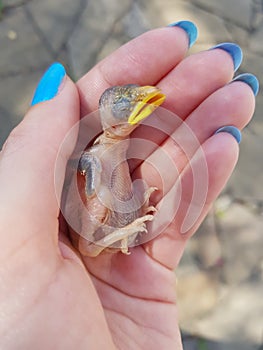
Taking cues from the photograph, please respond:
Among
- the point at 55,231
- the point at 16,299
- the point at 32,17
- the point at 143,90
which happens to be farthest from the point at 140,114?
the point at 32,17

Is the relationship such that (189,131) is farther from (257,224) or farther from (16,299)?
(257,224)

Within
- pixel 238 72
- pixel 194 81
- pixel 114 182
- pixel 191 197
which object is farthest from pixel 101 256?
pixel 238 72

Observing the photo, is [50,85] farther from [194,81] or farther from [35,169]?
[194,81]

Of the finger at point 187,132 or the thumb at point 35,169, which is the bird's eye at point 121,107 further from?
the finger at point 187,132

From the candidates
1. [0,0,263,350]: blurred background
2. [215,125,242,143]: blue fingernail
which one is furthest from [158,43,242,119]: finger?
[0,0,263,350]: blurred background

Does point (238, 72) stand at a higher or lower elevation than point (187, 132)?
lower

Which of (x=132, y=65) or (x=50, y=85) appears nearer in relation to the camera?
(x=50, y=85)

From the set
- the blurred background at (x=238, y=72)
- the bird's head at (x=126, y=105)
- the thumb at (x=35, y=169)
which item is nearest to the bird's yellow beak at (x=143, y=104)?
the bird's head at (x=126, y=105)
